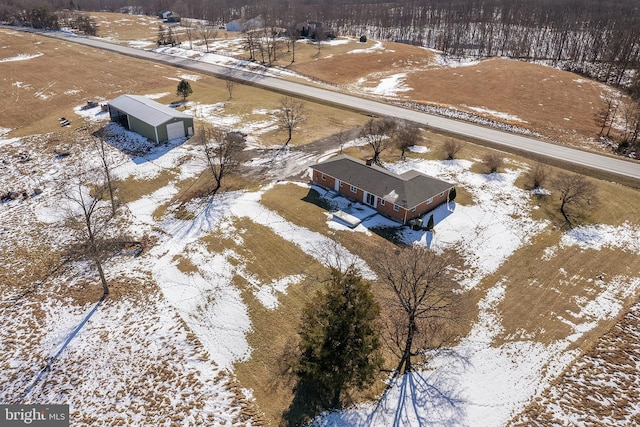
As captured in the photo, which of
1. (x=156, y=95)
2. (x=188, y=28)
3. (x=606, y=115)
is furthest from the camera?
(x=188, y=28)

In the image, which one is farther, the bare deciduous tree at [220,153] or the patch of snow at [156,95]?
the patch of snow at [156,95]

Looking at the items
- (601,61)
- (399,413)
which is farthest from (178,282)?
(601,61)

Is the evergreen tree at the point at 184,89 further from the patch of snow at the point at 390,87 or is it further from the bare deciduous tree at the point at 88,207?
the patch of snow at the point at 390,87

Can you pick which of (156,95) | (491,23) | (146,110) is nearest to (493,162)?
(146,110)

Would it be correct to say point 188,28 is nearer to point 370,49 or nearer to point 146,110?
point 370,49

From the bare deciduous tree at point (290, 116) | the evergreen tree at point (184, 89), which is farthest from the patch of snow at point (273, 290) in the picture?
the evergreen tree at point (184, 89)
